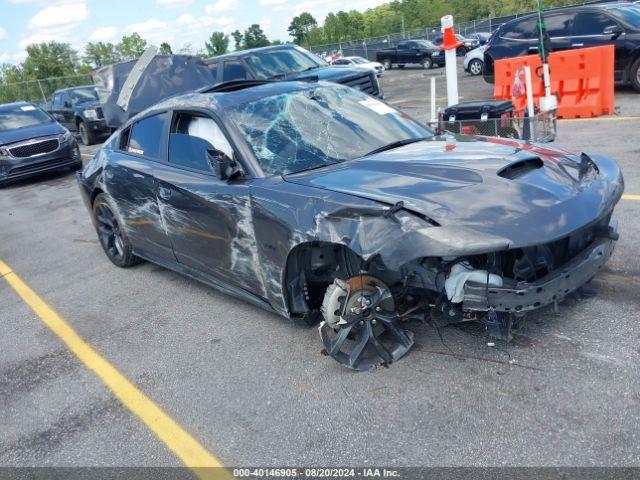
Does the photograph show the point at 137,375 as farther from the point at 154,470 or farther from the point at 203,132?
the point at 203,132

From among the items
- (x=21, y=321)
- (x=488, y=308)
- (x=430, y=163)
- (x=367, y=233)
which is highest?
(x=430, y=163)

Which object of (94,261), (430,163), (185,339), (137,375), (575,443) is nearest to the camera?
(575,443)

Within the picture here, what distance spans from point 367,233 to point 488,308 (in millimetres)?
710

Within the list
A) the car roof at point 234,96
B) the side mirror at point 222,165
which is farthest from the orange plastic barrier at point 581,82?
the side mirror at point 222,165

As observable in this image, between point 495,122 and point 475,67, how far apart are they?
15199 millimetres

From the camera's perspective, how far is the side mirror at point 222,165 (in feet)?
11.7

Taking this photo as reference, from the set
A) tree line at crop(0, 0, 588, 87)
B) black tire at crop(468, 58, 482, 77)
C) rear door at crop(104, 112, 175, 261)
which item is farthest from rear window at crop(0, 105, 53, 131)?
tree line at crop(0, 0, 588, 87)

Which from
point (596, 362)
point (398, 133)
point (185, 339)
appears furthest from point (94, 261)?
point (596, 362)

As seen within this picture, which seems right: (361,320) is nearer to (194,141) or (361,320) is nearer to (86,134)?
(194,141)

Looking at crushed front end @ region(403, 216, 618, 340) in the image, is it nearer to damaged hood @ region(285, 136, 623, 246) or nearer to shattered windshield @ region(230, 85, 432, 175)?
damaged hood @ region(285, 136, 623, 246)

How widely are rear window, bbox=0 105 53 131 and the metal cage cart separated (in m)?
9.53

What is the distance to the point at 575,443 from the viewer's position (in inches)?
95.8

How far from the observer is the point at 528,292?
2.76 m

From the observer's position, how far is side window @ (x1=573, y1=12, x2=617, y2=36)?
11664mm
